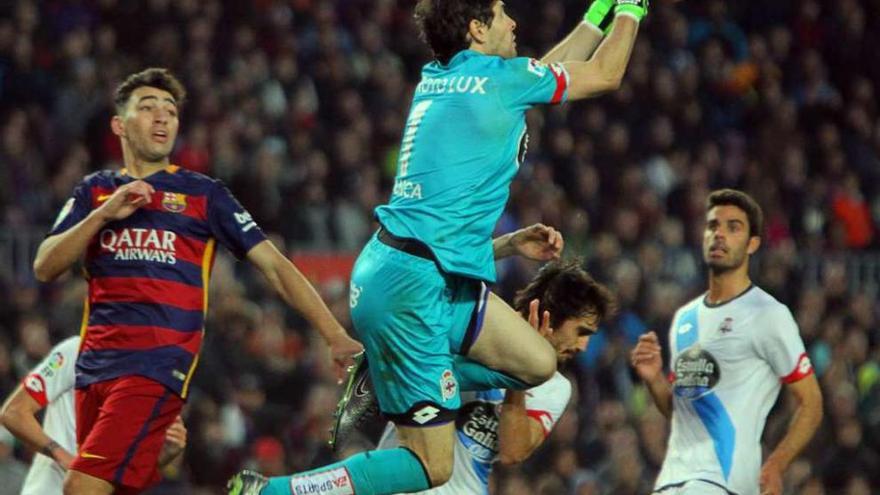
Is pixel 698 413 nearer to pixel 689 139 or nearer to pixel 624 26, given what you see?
pixel 624 26

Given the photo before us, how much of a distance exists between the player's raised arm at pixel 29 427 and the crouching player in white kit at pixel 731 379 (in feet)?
9.35

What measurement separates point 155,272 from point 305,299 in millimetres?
664

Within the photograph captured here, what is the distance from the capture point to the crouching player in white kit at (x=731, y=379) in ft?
25.2

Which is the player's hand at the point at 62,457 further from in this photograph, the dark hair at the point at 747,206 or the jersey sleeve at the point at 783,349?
the dark hair at the point at 747,206

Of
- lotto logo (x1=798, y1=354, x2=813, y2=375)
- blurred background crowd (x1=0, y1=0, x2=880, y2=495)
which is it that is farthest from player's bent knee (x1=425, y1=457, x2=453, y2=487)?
blurred background crowd (x1=0, y1=0, x2=880, y2=495)

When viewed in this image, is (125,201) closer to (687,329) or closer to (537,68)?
(537,68)

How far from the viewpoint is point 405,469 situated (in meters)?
6.37

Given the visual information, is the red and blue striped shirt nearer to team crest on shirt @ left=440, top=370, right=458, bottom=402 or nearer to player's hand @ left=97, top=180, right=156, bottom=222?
player's hand @ left=97, top=180, right=156, bottom=222

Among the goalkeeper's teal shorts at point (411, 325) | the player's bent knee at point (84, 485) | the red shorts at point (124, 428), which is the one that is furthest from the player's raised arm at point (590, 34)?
the player's bent knee at point (84, 485)

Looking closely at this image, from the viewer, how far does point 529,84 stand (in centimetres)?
647

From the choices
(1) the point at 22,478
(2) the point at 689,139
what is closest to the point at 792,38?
(2) the point at 689,139

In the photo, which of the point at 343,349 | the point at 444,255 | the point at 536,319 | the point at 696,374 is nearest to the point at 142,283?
the point at 343,349

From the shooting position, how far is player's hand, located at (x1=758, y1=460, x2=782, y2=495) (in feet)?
24.6

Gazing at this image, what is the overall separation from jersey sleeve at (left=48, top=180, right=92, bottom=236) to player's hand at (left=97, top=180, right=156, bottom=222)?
351 millimetres
